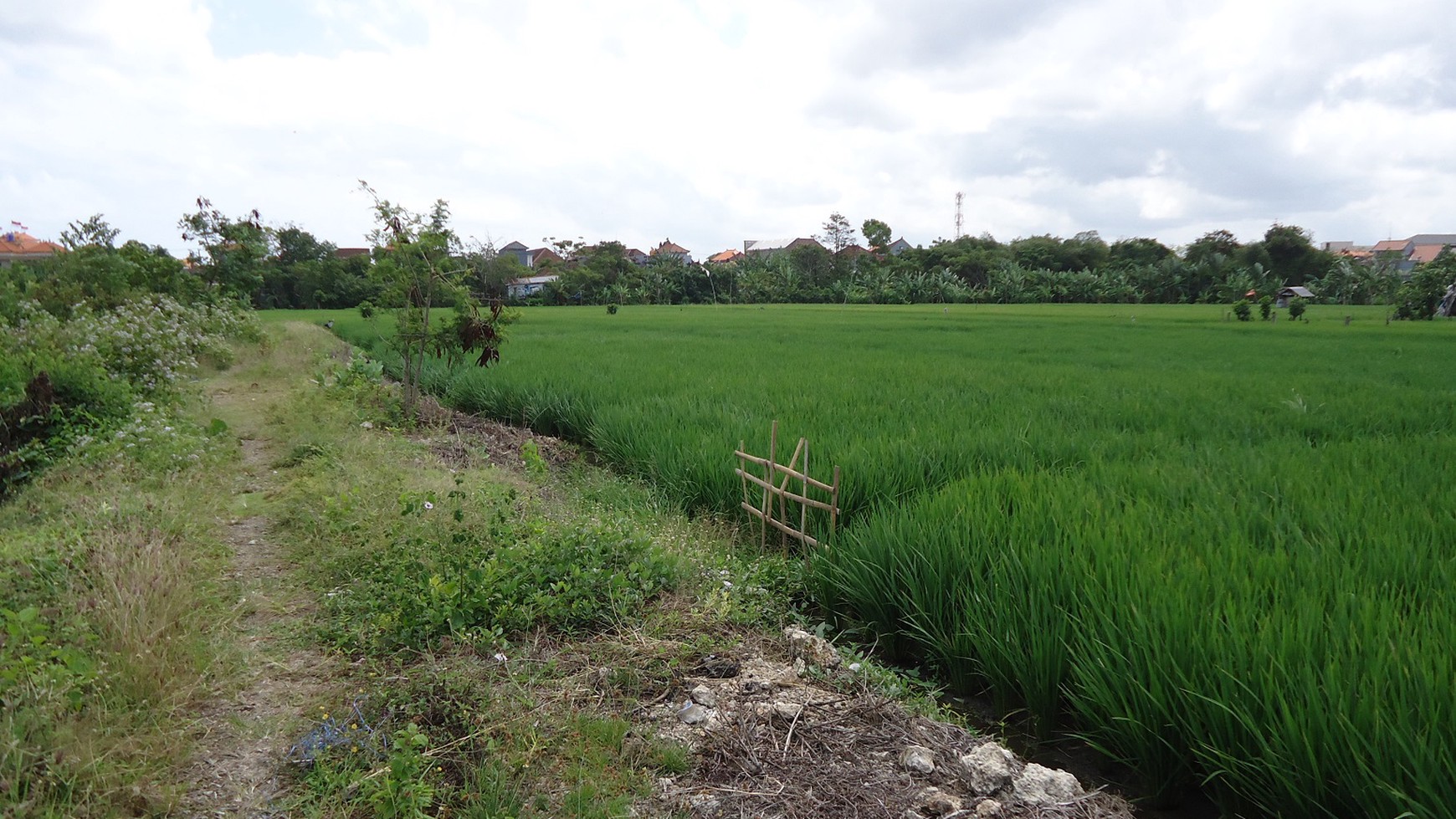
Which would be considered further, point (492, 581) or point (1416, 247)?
point (1416, 247)

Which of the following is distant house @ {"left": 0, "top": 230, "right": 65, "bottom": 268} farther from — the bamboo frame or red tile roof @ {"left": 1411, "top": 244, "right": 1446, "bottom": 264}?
red tile roof @ {"left": 1411, "top": 244, "right": 1446, "bottom": 264}

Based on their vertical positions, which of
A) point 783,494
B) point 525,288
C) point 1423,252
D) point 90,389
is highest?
point 1423,252

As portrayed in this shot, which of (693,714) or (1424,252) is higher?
(1424,252)

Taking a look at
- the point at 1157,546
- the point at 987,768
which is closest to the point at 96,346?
the point at 987,768

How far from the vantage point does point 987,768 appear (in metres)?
2.37

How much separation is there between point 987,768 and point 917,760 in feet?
0.71

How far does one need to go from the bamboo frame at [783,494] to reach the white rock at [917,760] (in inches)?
60.1

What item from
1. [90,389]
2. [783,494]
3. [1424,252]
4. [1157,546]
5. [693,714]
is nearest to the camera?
[693,714]

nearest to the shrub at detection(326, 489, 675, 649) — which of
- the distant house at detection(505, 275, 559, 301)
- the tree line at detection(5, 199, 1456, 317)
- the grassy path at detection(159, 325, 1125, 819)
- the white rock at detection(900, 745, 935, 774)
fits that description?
the grassy path at detection(159, 325, 1125, 819)

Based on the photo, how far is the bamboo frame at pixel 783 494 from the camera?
4086 millimetres

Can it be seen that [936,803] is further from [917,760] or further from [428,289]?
[428,289]

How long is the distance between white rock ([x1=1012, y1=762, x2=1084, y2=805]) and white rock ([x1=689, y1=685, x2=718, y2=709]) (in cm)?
108

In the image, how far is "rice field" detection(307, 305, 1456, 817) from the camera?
214 cm

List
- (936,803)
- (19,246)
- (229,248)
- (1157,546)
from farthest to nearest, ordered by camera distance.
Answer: (19,246)
(229,248)
(1157,546)
(936,803)
